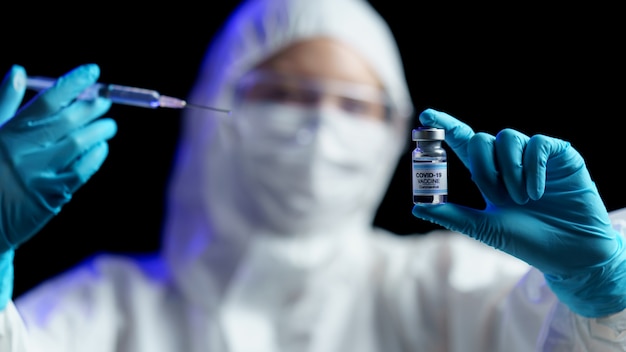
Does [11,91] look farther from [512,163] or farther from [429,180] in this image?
[512,163]

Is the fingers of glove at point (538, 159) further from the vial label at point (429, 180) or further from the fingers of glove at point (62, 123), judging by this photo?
the fingers of glove at point (62, 123)

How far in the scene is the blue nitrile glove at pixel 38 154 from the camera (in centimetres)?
138

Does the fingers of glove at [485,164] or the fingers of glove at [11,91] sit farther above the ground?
the fingers of glove at [11,91]

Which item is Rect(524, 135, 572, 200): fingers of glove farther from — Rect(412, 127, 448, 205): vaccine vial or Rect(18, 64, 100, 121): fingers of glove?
Rect(18, 64, 100, 121): fingers of glove

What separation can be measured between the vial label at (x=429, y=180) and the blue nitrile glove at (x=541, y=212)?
0.03 meters

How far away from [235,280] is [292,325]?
208mm

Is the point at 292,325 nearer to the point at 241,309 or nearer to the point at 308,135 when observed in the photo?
the point at 241,309

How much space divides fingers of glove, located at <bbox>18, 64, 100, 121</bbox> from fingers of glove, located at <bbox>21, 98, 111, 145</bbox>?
1 centimetres

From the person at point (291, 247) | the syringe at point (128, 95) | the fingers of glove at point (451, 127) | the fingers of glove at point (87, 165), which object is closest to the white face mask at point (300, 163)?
the person at point (291, 247)

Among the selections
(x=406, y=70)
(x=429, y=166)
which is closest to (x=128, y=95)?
(x=429, y=166)

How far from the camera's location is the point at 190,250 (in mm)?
1971

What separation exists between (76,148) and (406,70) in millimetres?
1489

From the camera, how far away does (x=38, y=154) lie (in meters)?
1.40

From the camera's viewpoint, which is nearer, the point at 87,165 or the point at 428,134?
the point at 428,134
